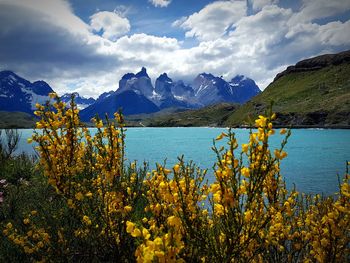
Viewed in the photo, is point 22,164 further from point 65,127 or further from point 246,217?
point 246,217

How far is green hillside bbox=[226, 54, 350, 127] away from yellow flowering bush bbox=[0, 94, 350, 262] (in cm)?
9600

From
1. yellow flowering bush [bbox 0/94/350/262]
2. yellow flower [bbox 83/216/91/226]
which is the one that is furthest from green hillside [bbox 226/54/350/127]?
yellow flower [bbox 83/216/91/226]

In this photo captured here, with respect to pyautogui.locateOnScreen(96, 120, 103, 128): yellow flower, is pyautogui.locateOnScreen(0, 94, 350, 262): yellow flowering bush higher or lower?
lower

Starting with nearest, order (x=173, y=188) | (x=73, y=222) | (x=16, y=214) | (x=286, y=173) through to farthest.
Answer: (x=173, y=188) → (x=73, y=222) → (x=16, y=214) → (x=286, y=173)

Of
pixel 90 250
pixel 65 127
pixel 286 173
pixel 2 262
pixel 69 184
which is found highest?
pixel 65 127

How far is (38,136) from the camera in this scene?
5.50 metres

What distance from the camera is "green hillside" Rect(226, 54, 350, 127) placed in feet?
404

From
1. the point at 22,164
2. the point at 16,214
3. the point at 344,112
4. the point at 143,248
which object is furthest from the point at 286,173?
the point at 344,112

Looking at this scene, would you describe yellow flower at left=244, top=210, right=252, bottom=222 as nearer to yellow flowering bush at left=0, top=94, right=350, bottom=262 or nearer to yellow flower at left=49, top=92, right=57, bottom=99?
yellow flowering bush at left=0, top=94, right=350, bottom=262

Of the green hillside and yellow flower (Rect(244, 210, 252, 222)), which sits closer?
yellow flower (Rect(244, 210, 252, 222))

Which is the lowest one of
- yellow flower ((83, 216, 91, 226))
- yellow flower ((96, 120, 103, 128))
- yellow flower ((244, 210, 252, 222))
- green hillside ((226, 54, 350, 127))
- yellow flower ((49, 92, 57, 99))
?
yellow flower ((83, 216, 91, 226))

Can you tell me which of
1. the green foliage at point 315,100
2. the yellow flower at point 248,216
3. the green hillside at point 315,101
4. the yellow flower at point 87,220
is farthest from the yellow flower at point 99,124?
the green foliage at point 315,100

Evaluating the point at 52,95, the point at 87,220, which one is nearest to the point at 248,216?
the point at 87,220

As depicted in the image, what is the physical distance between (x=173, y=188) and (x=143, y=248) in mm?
1274
